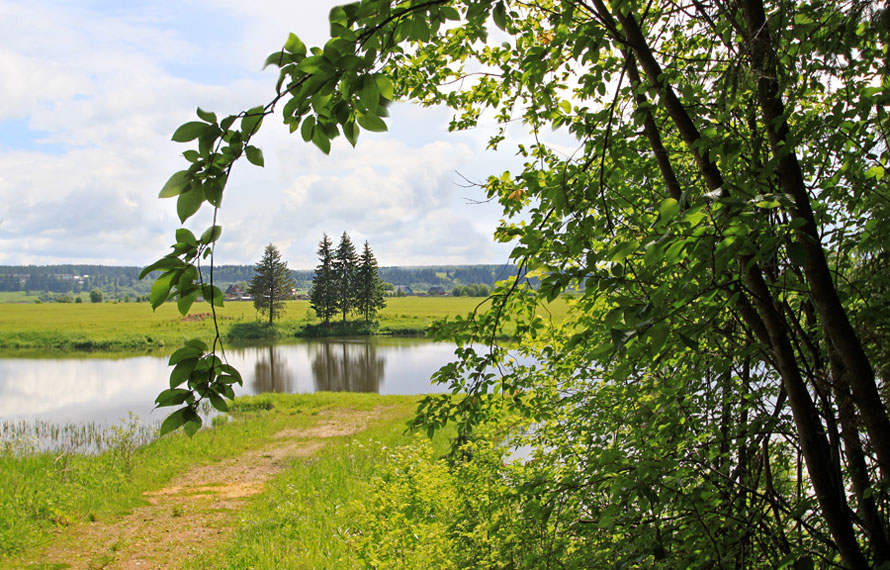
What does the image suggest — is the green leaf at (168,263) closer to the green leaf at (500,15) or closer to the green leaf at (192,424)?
the green leaf at (192,424)

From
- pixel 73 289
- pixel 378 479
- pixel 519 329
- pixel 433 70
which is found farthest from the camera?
pixel 73 289

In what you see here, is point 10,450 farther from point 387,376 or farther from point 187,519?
point 387,376

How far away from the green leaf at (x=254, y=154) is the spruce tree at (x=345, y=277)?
2235 inches

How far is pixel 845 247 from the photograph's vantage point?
2.21 metres

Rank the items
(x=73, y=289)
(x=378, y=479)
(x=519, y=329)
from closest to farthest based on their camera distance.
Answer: (x=519, y=329)
(x=378, y=479)
(x=73, y=289)

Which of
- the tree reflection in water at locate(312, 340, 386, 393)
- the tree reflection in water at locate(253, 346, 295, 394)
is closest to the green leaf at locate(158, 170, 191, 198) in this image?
the tree reflection in water at locate(253, 346, 295, 394)

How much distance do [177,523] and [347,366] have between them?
81.3 ft

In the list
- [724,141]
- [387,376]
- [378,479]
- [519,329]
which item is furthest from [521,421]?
[387,376]

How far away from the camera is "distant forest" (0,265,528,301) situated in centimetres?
14175

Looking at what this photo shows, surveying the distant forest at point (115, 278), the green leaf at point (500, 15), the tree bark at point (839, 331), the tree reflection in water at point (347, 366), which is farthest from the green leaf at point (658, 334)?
the distant forest at point (115, 278)

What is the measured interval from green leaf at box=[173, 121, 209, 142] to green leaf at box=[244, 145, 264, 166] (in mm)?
101

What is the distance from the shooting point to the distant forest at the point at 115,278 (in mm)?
141750

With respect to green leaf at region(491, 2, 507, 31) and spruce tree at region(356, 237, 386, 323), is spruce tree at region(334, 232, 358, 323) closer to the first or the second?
spruce tree at region(356, 237, 386, 323)

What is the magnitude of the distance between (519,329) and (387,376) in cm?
2819
